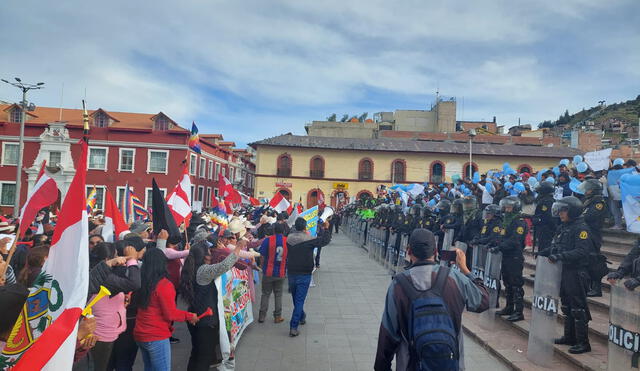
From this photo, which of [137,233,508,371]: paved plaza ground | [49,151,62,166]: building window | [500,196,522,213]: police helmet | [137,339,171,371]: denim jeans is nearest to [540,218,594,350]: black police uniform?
[137,233,508,371]: paved plaza ground

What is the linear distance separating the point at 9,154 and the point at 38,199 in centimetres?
4100

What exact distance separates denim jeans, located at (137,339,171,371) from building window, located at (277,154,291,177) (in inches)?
1503

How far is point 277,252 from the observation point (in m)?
7.09

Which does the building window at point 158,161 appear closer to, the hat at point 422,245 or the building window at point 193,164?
the building window at point 193,164

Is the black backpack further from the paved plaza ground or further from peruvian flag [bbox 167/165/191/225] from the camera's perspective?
peruvian flag [bbox 167/165/191/225]

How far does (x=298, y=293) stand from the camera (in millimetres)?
6637

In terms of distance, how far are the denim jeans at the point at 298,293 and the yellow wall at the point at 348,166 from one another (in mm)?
35201

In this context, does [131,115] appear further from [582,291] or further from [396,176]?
[582,291]

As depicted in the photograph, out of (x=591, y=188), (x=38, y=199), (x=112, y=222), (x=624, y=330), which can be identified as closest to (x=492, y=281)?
(x=591, y=188)

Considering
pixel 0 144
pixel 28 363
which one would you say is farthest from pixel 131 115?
pixel 28 363

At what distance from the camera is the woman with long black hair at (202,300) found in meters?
4.57

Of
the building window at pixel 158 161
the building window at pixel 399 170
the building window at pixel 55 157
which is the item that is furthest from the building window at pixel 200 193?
the building window at pixel 399 170

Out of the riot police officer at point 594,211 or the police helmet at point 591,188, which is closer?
the riot police officer at point 594,211

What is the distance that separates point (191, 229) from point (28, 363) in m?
7.12
